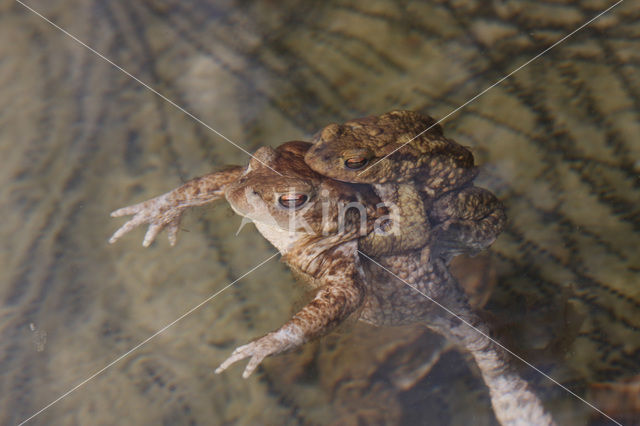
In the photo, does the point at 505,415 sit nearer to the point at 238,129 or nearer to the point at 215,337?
the point at 215,337

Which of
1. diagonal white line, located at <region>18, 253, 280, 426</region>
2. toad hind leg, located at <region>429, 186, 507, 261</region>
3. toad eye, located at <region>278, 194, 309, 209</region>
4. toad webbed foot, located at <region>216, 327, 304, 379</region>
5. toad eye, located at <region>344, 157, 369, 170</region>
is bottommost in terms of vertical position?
diagonal white line, located at <region>18, 253, 280, 426</region>

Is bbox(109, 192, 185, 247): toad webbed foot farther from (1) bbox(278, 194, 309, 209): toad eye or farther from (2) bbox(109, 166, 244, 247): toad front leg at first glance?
(1) bbox(278, 194, 309, 209): toad eye

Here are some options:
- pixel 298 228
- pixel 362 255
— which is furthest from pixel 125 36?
pixel 362 255

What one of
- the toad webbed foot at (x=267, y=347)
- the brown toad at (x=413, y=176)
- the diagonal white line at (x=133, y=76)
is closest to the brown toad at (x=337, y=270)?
the toad webbed foot at (x=267, y=347)

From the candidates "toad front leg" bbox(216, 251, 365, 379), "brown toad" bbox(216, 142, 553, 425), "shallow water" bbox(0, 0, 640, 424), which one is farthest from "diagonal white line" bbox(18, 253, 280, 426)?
"toad front leg" bbox(216, 251, 365, 379)

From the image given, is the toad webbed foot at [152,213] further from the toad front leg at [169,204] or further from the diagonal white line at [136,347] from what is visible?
the diagonal white line at [136,347]

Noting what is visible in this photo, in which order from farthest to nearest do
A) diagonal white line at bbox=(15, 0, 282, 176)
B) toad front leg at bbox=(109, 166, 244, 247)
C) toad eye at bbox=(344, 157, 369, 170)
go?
diagonal white line at bbox=(15, 0, 282, 176) → toad front leg at bbox=(109, 166, 244, 247) → toad eye at bbox=(344, 157, 369, 170)

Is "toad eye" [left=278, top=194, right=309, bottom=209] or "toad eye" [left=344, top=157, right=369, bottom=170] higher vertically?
"toad eye" [left=344, top=157, right=369, bottom=170]

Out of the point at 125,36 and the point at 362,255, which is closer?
the point at 362,255
